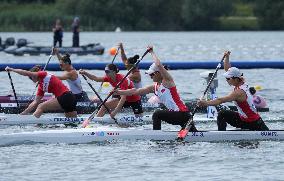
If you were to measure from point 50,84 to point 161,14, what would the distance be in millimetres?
119642

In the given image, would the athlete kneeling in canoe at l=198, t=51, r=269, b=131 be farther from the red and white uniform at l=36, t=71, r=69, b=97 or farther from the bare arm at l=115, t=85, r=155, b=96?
the red and white uniform at l=36, t=71, r=69, b=97

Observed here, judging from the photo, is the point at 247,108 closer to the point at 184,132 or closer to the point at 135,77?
the point at 184,132

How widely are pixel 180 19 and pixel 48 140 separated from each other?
123364 mm

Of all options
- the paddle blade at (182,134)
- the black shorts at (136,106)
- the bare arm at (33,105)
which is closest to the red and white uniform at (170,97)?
the paddle blade at (182,134)

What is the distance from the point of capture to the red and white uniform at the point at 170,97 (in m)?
22.7

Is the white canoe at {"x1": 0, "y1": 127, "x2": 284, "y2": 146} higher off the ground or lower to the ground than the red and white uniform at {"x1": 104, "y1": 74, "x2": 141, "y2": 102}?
lower

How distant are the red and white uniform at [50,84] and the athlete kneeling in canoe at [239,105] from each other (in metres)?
4.88

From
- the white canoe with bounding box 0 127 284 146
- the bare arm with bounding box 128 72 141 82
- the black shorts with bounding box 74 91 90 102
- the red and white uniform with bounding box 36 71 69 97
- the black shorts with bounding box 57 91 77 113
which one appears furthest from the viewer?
the black shorts with bounding box 74 91 90 102

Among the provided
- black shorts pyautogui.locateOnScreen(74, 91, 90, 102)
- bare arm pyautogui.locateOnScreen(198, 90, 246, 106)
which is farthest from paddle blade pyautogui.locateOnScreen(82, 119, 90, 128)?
black shorts pyautogui.locateOnScreen(74, 91, 90, 102)

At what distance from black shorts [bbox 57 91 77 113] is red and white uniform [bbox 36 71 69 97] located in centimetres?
12

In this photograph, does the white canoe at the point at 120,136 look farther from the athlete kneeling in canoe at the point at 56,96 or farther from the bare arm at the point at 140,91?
the athlete kneeling in canoe at the point at 56,96

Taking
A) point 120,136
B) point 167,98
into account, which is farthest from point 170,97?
point 120,136

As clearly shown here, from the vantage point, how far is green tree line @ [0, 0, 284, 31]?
446 ft

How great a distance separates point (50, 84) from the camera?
1019 inches
